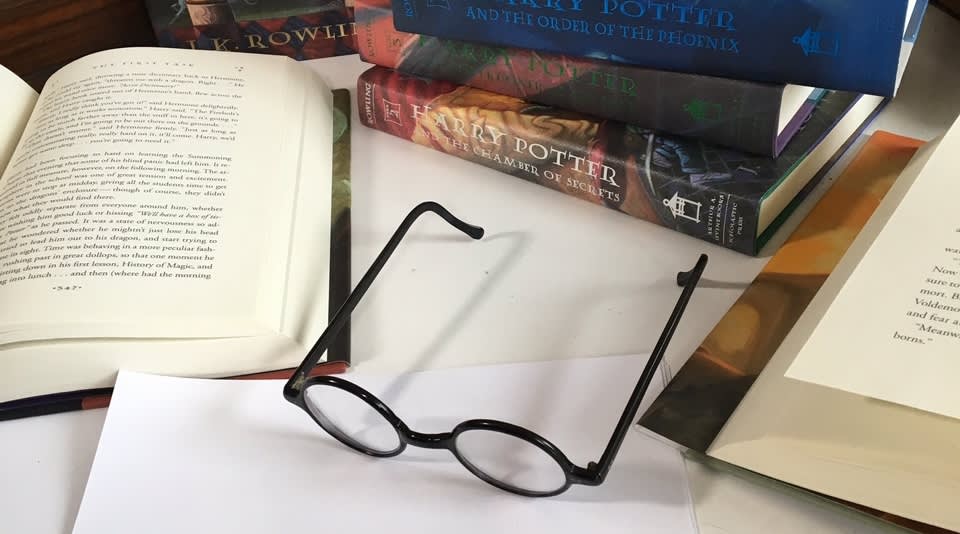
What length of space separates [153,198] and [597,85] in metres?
0.28

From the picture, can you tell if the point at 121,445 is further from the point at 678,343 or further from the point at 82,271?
the point at 678,343

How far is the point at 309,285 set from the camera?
0.50m

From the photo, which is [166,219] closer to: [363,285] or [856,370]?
[363,285]

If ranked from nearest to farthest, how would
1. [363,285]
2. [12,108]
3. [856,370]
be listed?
[856,370] → [363,285] → [12,108]

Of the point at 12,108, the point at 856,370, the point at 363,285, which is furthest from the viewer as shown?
the point at 12,108

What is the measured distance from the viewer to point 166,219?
1.61ft

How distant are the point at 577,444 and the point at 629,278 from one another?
0.40 ft

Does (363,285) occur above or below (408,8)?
below

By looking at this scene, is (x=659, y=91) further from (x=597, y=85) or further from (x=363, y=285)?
(x=363, y=285)

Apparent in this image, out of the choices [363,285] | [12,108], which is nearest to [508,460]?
[363,285]

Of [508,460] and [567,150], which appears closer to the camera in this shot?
[508,460]

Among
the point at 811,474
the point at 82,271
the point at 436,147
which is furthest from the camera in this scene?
the point at 436,147

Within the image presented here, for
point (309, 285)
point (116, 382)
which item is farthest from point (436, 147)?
point (116, 382)

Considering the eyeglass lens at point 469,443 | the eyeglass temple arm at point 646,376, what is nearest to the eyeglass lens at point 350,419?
the eyeglass lens at point 469,443
